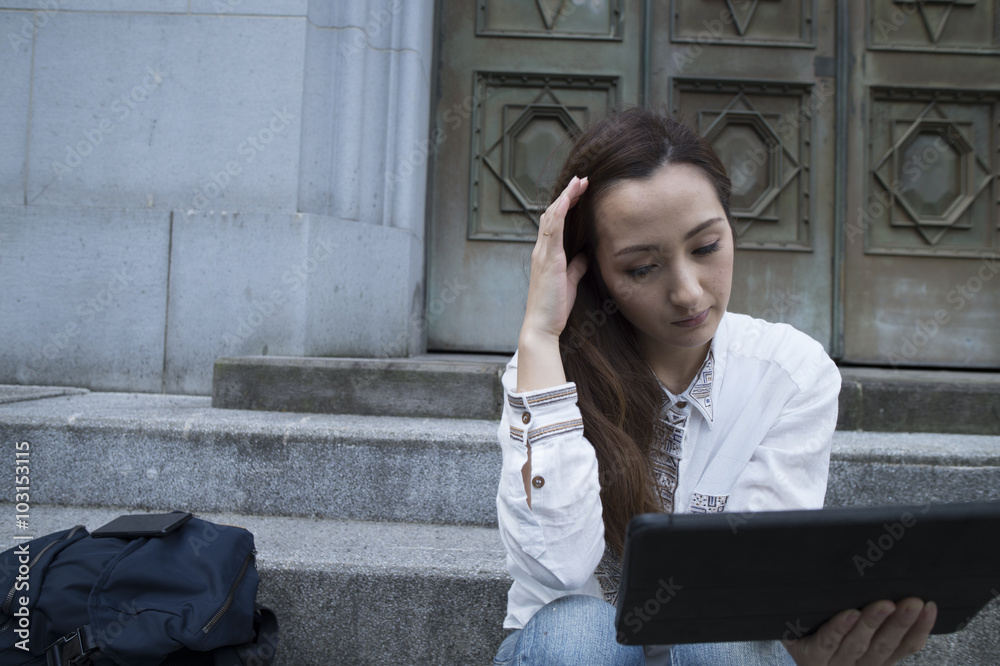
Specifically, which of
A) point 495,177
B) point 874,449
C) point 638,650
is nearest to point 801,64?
point 495,177

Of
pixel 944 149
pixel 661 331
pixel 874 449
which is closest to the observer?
pixel 661 331

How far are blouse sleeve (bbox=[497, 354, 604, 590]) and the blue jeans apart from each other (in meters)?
0.05

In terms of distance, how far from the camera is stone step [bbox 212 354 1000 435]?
248 centimetres

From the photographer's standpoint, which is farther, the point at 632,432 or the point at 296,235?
the point at 296,235

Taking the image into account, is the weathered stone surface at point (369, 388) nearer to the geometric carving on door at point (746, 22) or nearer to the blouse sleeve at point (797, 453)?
the blouse sleeve at point (797, 453)

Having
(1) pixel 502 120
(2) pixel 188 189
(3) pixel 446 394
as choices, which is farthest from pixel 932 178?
(2) pixel 188 189

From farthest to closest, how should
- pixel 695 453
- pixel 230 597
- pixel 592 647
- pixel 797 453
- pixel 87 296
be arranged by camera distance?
pixel 87 296, pixel 230 597, pixel 695 453, pixel 797 453, pixel 592 647

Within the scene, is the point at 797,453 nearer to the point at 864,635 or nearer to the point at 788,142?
the point at 864,635

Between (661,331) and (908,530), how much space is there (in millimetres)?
580

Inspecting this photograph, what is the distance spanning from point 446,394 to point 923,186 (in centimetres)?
308

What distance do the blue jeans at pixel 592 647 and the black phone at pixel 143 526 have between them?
0.87 m

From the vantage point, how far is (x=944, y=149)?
380cm

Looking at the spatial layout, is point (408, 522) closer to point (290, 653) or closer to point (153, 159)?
point (290, 653)

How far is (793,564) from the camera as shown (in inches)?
33.0
